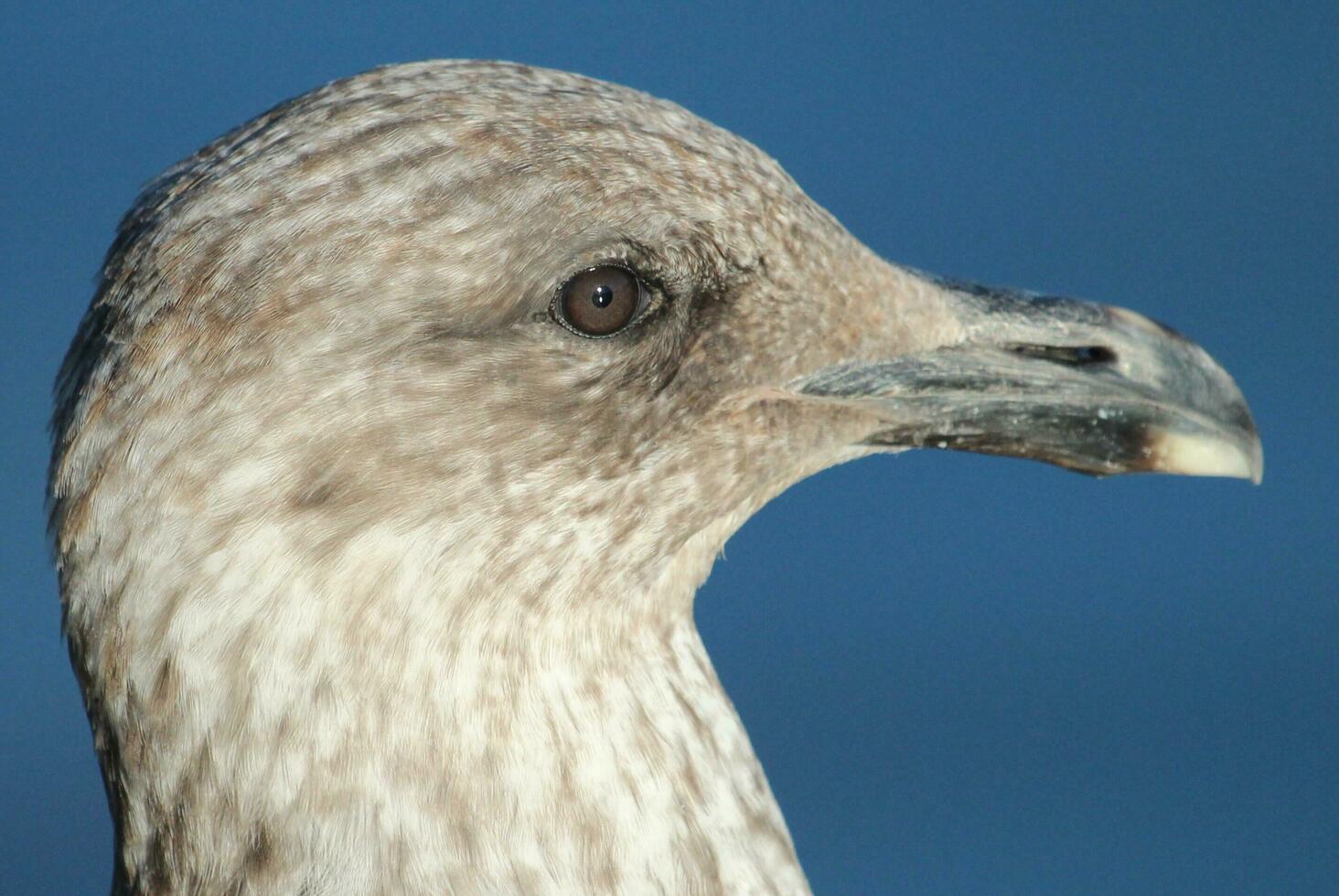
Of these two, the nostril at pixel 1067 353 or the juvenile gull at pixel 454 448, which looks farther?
the nostril at pixel 1067 353

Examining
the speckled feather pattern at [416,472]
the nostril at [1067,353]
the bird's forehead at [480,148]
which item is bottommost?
the speckled feather pattern at [416,472]

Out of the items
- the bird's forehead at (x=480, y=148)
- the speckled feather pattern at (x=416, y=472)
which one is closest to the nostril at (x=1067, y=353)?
the speckled feather pattern at (x=416, y=472)

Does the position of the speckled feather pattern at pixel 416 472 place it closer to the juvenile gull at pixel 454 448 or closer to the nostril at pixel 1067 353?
the juvenile gull at pixel 454 448

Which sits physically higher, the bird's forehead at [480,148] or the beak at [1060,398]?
the bird's forehead at [480,148]

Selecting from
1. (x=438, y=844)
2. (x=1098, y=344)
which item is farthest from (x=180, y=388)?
(x=1098, y=344)

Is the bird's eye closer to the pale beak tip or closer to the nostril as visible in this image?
the nostril

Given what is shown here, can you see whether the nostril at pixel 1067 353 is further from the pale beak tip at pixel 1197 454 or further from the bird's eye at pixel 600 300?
the bird's eye at pixel 600 300
